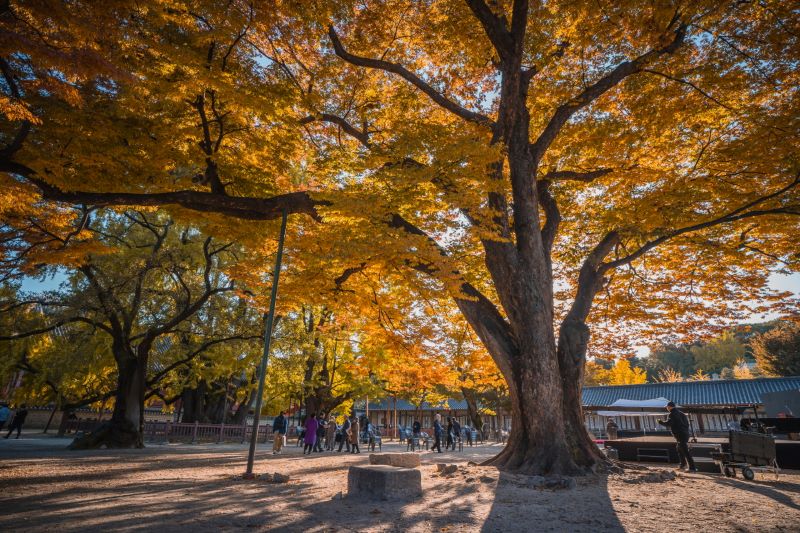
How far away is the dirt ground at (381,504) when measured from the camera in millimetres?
4310

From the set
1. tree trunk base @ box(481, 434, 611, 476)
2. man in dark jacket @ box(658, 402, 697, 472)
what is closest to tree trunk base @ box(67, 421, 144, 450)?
tree trunk base @ box(481, 434, 611, 476)

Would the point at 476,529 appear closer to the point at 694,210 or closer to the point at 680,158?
the point at 694,210

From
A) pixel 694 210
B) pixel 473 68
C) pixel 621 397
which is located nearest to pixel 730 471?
pixel 694 210

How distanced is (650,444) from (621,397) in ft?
78.2

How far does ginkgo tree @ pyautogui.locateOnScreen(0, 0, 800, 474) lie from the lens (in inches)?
300

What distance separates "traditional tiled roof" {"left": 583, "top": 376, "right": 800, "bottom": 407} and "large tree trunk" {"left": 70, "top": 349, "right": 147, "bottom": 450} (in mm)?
28137

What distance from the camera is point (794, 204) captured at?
9555mm

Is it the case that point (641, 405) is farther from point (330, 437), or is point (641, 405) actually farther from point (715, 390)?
point (330, 437)

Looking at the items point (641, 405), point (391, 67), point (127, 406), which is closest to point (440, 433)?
point (641, 405)

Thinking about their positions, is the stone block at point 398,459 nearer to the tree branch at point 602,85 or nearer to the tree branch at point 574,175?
the tree branch at point 602,85

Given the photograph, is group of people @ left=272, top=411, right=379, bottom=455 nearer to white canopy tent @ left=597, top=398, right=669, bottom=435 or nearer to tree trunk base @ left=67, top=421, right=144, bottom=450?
tree trunk base @ left=67, top=421, right=144, bottom=450

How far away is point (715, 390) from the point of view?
27.6 m

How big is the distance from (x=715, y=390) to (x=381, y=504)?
3194cm

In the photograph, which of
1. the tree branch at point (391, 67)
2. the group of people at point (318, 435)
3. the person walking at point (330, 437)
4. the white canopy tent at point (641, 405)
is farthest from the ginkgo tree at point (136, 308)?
the white canopy tent at point (641, 405)
